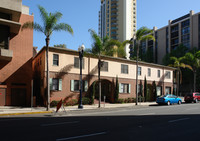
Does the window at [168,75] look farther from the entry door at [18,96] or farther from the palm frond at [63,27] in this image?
the entry door at [18,96]

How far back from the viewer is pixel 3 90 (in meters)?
22.4

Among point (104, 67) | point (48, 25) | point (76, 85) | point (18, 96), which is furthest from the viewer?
point (104, 67)

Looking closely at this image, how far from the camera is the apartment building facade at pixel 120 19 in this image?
95.2m

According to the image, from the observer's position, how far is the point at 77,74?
2517cm

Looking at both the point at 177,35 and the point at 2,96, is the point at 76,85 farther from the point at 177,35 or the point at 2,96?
the point at 177,35

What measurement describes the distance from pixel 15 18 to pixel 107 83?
52.1 ft

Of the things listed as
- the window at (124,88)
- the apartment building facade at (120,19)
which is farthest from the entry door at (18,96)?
the apartment building facade at (120,19)

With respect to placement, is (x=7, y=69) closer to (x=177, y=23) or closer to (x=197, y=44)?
(x=197, y=44)

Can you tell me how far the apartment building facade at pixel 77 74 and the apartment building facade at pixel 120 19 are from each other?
62756mm

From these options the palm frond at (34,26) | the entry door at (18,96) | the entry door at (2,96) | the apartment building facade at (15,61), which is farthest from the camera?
the entry door at (18,96)

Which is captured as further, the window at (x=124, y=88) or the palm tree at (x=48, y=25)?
the window at (x=124, y=88)

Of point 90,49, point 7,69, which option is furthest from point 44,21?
point 7,69

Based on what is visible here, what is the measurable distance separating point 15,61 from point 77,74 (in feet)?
26.2

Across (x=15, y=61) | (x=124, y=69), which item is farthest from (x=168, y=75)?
(x=15, y=61)
